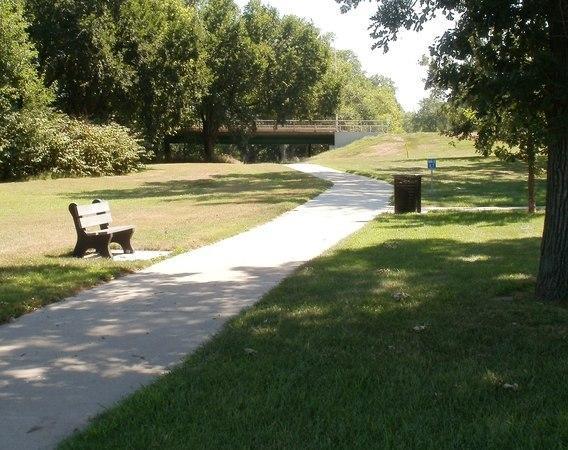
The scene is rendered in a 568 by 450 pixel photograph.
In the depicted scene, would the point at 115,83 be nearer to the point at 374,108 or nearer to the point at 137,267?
the point at 137,267

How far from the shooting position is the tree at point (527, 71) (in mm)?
6648

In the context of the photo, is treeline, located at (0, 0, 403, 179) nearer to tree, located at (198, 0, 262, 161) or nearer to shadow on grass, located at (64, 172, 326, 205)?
tree, located at (198, 0, 262, 161)

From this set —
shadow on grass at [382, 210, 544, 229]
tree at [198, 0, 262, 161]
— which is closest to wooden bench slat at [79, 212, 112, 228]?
shadow on grass at [382, 210, 544, 229]

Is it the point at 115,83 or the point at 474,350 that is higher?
the point at 115,83

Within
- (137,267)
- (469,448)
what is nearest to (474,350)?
(469,448)

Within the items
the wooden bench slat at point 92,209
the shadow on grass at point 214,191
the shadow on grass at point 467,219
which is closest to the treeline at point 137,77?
the shadow on grass at point 214,191

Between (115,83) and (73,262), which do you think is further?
(115,83)

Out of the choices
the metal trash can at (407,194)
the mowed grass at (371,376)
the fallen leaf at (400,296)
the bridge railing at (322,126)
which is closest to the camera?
the mowed grass at (371,376)

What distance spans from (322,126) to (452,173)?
46608 mm

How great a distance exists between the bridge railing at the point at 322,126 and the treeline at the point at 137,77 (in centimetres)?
354

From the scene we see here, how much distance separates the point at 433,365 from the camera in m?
5.22

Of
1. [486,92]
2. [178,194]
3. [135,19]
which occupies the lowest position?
[178,194]

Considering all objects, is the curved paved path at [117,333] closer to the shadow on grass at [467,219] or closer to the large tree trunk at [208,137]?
the shadow on grass at [467,219]

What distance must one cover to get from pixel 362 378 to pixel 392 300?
2623mm
